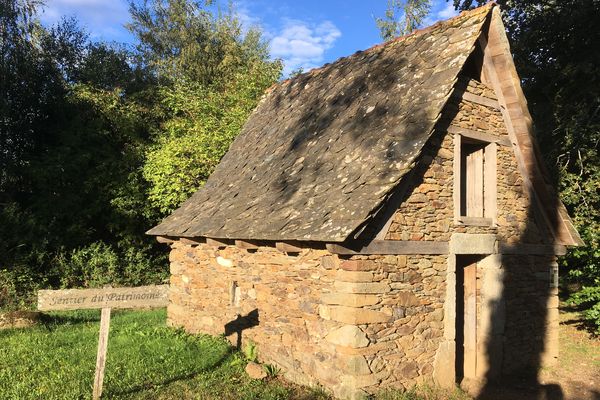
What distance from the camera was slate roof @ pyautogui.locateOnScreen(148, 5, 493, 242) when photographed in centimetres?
609

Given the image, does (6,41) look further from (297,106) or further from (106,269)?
(297,106)

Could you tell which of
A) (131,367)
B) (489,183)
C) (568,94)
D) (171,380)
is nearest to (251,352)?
(171,380)

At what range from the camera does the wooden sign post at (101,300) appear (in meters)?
5.43

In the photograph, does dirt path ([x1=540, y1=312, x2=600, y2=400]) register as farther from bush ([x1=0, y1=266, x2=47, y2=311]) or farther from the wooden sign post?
bush ([x1=0, y1=266, x2=47, y2=311])

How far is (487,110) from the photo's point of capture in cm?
790

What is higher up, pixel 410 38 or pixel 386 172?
pixel 410 38

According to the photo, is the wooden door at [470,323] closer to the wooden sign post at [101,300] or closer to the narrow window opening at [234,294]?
the narrow window opening at [234,294]

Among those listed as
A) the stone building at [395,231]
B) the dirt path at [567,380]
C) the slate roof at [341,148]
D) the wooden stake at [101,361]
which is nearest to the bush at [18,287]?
the slate roof at [341,148]

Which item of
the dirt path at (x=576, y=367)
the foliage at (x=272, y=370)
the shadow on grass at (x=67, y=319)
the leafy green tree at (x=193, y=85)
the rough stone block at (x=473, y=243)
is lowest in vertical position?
the dirt path at (x=576, y=367)

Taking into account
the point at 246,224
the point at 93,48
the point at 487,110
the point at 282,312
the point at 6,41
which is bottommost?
the point at 282,312

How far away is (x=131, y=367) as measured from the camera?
7.05m

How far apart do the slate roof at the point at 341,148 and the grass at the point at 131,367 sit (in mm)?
1986

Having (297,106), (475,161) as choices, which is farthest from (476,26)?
(297,106)

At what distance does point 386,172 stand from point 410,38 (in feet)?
11.8
